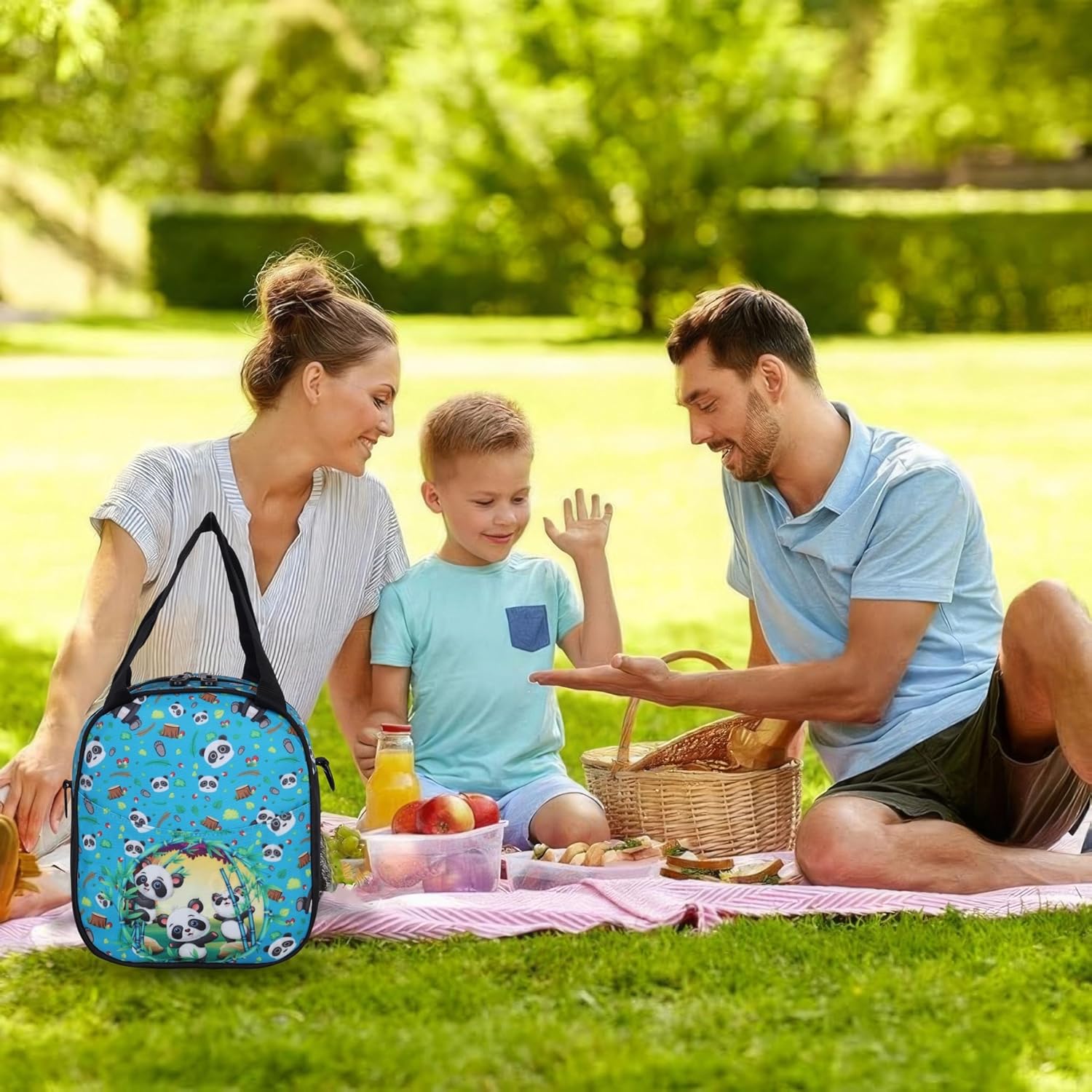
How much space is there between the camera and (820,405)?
4.41m

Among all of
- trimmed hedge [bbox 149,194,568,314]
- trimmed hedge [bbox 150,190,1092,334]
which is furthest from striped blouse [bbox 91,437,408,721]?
trimmed hedge [bbox 149,194,568,314]

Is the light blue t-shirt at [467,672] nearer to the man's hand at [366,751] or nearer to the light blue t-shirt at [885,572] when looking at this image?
the man's hand at [366,751]

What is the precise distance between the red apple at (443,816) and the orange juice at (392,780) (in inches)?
5.3

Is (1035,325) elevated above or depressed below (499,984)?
above

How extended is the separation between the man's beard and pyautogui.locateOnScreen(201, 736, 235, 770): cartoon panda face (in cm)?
151

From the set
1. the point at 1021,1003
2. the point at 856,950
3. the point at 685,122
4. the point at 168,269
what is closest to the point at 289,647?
the point at 856,950

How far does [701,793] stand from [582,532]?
718mm

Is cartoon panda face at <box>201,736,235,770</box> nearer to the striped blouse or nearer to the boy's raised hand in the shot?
the striped blouse

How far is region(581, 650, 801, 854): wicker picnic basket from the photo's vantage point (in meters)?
4.50

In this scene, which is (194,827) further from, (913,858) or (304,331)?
(913,858)

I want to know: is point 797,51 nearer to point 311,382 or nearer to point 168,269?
point 168,269

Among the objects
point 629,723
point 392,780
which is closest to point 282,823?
point 392,780

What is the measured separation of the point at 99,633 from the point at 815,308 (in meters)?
25.6

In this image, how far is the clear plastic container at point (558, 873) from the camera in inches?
167
